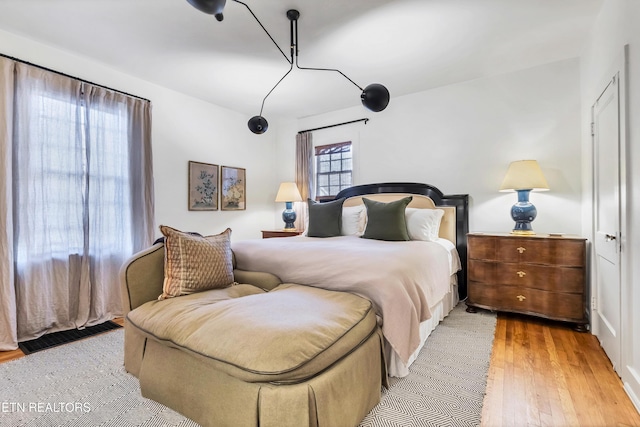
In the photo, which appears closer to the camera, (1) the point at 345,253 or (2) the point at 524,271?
(1) the point at 345,253

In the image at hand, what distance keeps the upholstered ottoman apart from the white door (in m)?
1.71

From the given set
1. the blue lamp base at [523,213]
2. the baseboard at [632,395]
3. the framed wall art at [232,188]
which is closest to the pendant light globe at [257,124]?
the framed wall art at [232,188]

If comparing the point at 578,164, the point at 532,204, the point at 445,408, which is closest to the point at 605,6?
the point at 578,164

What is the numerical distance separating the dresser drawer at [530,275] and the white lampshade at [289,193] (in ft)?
8.60

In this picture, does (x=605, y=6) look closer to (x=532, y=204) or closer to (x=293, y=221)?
(x=532, y=204)

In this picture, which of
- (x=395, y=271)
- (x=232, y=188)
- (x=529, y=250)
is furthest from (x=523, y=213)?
(x=232, y=188)

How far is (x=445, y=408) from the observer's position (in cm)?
159

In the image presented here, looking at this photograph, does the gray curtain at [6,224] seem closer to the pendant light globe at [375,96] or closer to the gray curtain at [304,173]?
the pendant light globe at [375,96]

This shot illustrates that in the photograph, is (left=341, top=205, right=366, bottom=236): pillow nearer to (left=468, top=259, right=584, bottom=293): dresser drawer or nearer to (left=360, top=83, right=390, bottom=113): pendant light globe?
(left=468, top=259, right=584, bottom=293): dresser drawer

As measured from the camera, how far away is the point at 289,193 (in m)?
4.70

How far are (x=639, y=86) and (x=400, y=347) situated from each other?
1.98 metres

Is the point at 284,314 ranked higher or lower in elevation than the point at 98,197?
lower

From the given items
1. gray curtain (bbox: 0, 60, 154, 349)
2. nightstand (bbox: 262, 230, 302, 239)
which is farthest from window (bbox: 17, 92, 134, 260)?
nightstand (bbox: 262, 230, 302, 239)

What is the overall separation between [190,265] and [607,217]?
119 inches
